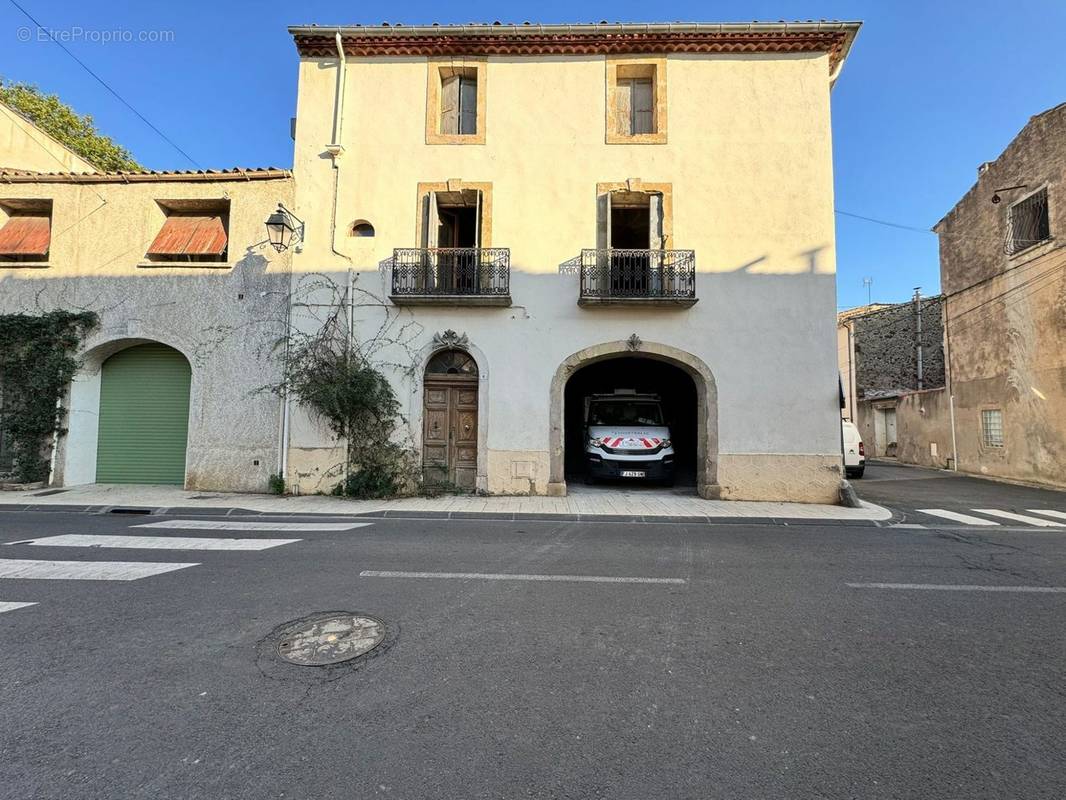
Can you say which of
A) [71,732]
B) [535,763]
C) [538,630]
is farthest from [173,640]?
[535,763]

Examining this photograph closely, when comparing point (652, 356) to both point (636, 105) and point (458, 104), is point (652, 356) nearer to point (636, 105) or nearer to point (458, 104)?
point (636, 105)

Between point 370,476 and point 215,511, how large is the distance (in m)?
2.65

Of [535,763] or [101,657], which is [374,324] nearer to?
[101,657]

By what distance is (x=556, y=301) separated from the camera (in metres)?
10.8

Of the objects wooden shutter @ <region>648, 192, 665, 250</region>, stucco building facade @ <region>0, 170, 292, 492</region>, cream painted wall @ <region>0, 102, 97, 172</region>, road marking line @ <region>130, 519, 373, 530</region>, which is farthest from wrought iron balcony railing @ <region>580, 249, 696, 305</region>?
cream painted wall @ <region>0, 102, 97, 172</region>

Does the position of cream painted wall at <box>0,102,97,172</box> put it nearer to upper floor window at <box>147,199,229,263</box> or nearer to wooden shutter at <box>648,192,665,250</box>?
upper floor window at <box>147,199,229,263</box>

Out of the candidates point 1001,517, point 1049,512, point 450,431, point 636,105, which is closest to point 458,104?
point 636,105

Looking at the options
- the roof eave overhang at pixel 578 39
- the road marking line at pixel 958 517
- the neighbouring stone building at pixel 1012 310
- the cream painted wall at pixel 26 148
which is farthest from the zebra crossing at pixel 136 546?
the neighbouring stone building at pixel 1012 310

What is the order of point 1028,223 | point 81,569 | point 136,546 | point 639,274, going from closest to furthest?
point 81,569
point 136,546
point 639,274
point 1028,223

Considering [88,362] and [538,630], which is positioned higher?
[88,362]

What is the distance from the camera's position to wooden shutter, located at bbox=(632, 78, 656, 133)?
37.6ft

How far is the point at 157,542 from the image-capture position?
6.07 metres

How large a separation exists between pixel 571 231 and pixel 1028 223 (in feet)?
44.3

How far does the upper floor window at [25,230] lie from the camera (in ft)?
37.0
